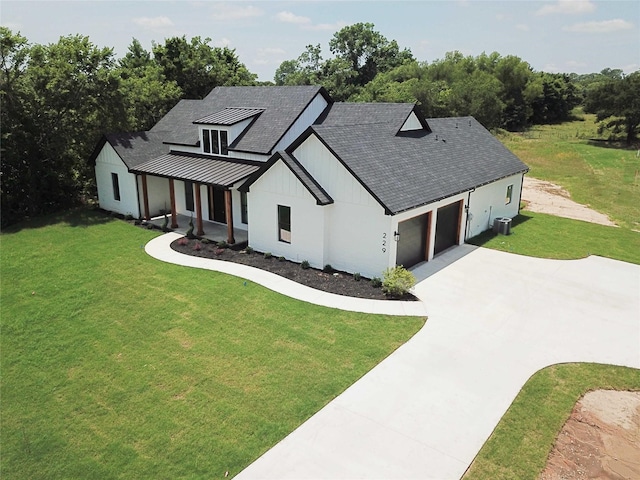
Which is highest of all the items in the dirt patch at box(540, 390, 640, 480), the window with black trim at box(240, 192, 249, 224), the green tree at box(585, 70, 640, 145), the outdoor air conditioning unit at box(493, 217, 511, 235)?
the green tree at box(585, 70, 640, 145)

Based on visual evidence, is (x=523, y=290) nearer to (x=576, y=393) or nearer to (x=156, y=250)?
(x=576, y=393)

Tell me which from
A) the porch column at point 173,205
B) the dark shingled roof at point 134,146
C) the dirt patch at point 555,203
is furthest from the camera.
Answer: the dirt patch at point 555,203

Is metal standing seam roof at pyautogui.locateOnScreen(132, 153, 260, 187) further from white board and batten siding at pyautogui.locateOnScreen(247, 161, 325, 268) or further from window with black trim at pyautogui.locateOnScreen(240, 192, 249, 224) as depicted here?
white board and batten siding at pyautogui.locateOnScreen(247, 161, 325, 268)

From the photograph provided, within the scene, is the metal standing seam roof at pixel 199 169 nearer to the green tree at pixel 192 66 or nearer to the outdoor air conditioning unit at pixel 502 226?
the outdoor air conditioning unit at pixel 502 226

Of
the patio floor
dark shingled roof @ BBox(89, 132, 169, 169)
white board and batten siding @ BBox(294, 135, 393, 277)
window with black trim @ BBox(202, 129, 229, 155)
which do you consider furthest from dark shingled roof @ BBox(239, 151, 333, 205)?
dark shingled roof @ BBox(89, 132, 169, 169)

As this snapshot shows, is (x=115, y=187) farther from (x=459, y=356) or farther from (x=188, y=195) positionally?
(x=459, y=356)

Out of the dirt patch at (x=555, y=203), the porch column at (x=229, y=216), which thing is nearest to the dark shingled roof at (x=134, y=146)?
the porch column at (x=229, y=216)

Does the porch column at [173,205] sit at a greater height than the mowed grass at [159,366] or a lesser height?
greater
